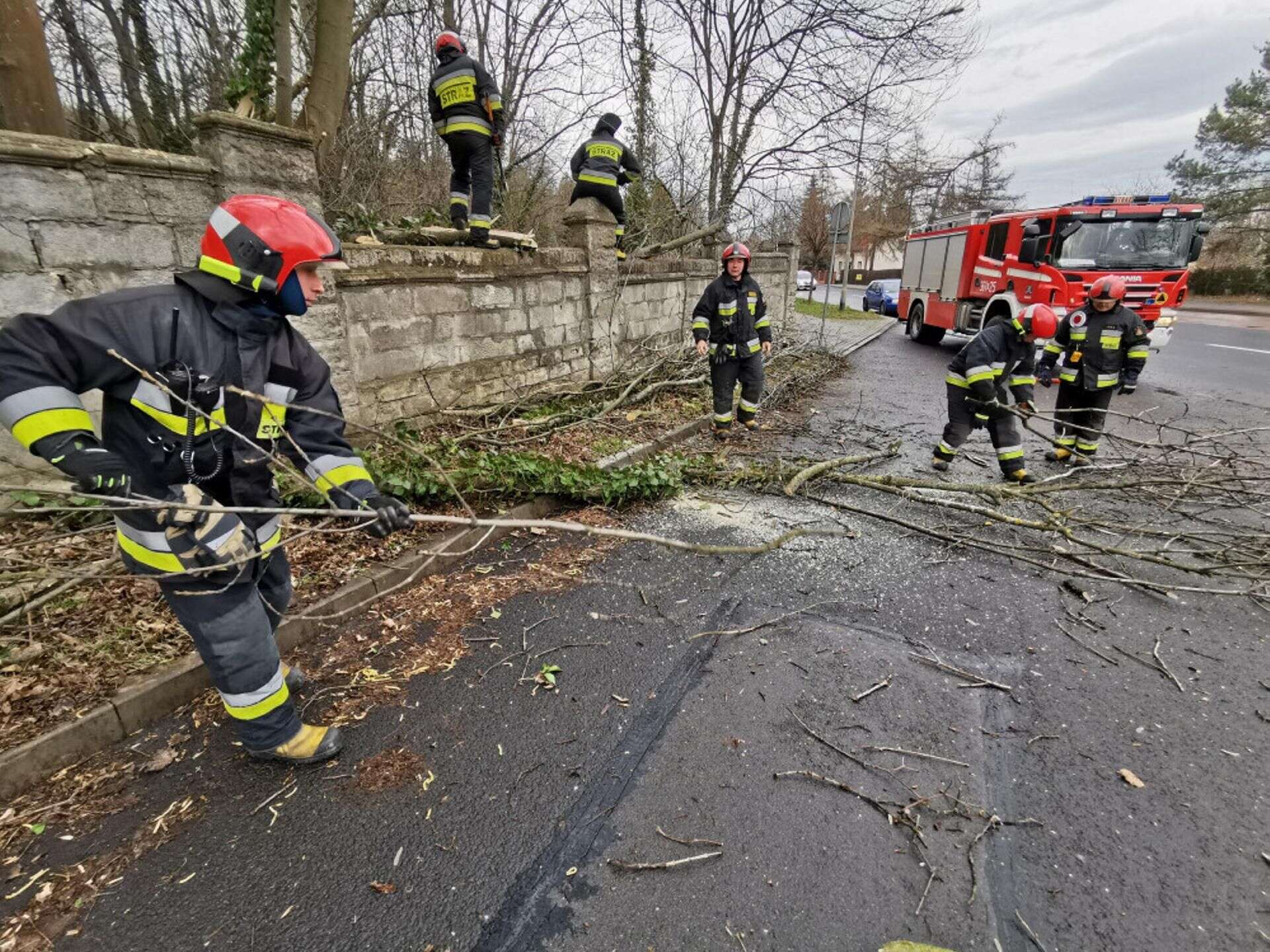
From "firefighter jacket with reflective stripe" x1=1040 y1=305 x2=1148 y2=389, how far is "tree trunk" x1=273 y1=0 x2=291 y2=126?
8171 mm

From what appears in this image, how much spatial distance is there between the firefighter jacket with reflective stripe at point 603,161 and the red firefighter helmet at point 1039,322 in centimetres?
512

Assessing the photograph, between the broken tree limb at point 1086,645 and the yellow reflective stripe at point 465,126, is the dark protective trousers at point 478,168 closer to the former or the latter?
the yellow reflective stripe at point 465,126

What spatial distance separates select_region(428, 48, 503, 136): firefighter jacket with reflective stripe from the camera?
5785 millimetres

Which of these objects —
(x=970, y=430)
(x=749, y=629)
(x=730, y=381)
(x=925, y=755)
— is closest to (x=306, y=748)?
(x=749, y=629)

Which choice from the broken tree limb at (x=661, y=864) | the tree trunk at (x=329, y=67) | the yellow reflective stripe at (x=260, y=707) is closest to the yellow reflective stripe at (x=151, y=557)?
the yellow reflective stripe at (x=260, y=707)

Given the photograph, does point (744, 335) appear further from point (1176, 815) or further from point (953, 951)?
point (953, 951)

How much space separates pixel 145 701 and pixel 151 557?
97cm

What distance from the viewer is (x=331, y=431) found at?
91.8 inches

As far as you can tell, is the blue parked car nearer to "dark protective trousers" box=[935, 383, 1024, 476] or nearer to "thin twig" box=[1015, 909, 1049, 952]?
"dark protective trousers" box=[935, 383, 1024, 476]

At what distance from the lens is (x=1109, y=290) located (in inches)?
229

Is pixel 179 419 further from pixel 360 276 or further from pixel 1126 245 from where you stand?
pixel 1126 245

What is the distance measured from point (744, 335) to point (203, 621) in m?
5.66

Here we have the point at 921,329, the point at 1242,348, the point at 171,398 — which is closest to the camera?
the point at 171,398

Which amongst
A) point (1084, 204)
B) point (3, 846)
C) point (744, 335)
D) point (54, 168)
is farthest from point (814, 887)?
point (1084, 204)
